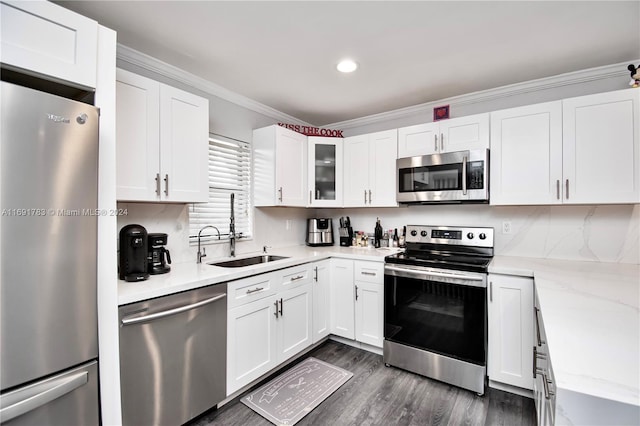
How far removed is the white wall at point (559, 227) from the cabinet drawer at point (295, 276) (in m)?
1.38

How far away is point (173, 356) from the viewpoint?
1690 millimetres

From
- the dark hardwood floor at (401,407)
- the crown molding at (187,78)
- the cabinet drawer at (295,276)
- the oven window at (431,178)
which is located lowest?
Answer: the dark hardwood floor at (401,407)

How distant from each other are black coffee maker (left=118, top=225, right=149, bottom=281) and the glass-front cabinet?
181 centimetres

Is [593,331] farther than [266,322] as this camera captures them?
No

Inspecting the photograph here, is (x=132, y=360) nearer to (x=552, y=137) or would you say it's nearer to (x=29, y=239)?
(x=29, y=239)

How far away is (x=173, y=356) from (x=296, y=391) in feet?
3.16

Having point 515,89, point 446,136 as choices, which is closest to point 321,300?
point 446,136

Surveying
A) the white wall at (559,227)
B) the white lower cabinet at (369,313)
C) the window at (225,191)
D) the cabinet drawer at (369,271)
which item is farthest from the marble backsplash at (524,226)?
the white lower cabinet at (369,313)

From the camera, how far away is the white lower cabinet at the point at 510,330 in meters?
2.06

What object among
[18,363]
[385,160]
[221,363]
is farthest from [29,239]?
[385,160]

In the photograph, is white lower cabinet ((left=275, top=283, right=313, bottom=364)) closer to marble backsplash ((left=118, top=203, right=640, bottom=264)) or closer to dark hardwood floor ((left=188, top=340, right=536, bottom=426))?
dark hardwood floor ((left=188, top=340, right=536, bottom=426))

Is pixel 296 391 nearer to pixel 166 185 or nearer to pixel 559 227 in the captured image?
pixel 166 185

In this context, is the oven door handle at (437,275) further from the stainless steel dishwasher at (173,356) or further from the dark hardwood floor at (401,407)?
the stainless steel dishwasher at (173,356)

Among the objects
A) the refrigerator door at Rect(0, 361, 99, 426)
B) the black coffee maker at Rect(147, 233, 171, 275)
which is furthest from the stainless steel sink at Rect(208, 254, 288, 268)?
the refrigerator door at Rect(0, 361, 99, 426)
